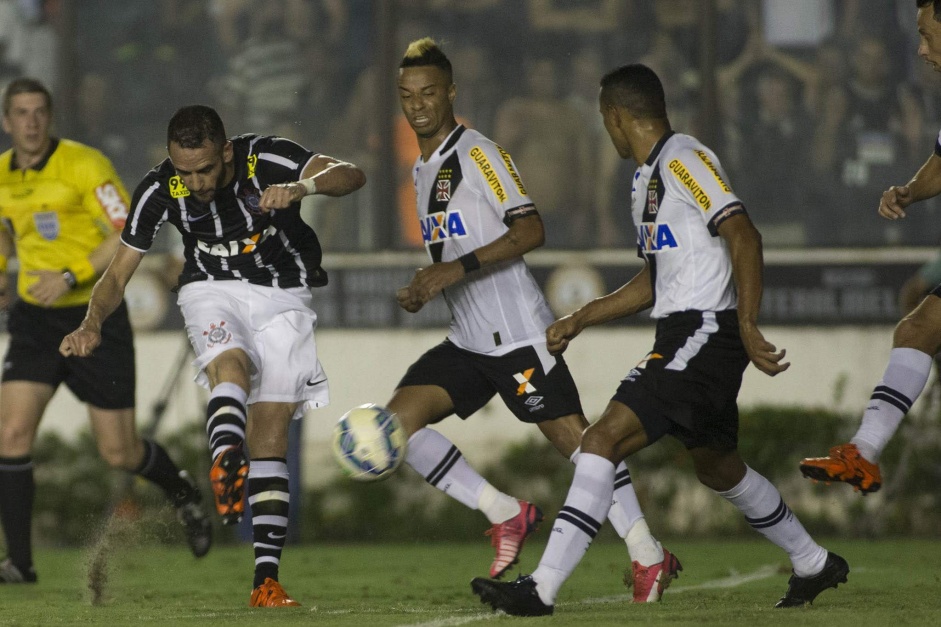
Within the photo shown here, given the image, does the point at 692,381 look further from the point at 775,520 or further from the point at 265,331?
the point at 265,331

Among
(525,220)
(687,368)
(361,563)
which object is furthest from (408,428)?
(361,563)

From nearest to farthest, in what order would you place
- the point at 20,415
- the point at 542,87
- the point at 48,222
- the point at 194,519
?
the point at 20,415, the point at 48,222, the point at 194,519, the point at 542,87

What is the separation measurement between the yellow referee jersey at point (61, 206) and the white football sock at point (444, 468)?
2170mm

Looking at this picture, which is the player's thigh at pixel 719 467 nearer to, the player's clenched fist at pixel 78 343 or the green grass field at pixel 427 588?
the green grass field at pixel 427 588

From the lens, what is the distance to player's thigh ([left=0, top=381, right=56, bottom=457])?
801 cm

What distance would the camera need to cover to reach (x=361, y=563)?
9.58 meters

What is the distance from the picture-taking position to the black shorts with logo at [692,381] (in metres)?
5.68

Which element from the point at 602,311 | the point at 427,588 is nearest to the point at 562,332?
the point at 602,311

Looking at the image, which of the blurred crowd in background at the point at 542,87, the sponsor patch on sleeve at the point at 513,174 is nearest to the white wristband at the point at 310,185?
the sponsor patch on sleeve at the point at 513,174

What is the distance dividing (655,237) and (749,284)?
503mm

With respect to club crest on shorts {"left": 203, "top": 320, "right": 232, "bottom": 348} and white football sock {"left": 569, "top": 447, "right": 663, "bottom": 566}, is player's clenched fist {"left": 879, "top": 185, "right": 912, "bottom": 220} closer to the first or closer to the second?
white football sock {"left": 569, "top": 447, "right": 663, "bottom": 566}

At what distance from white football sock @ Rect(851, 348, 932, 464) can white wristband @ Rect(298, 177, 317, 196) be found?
2292 millimetres

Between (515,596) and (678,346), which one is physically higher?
(678,346)

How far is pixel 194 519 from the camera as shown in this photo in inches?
336
